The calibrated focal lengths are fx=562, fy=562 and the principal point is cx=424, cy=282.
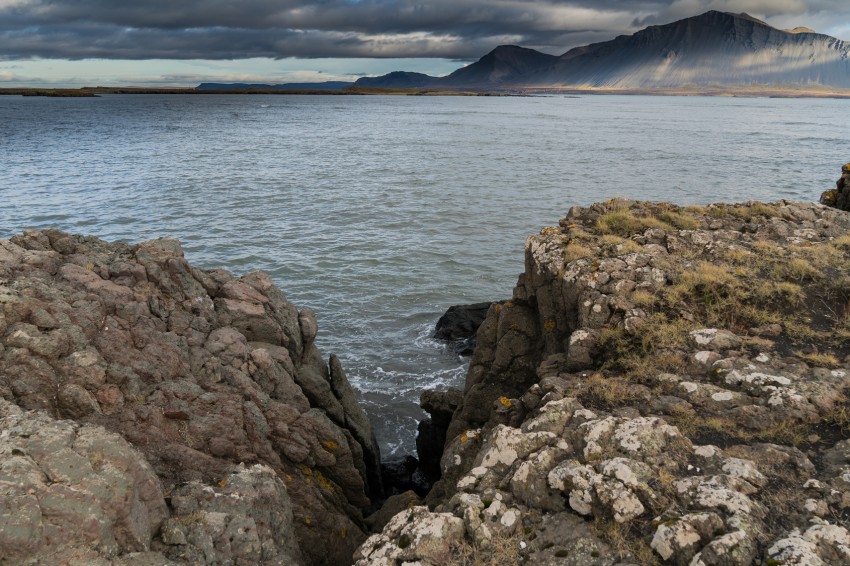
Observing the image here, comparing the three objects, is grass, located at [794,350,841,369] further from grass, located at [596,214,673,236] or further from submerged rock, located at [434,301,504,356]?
submerged rock, located at [434,301,504,356]

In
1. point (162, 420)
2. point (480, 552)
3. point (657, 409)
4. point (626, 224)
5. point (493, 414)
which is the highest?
point (626, 224)

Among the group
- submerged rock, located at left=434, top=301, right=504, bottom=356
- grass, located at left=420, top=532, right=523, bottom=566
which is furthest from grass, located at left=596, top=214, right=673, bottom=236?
grass, located at left=420, top=532, right=523, bottom=566

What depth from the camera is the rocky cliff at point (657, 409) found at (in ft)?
27.7

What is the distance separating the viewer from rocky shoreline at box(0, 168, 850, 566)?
828 cm

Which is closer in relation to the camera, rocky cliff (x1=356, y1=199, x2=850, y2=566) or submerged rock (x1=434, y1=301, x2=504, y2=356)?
rocky cliff (x1=356, y1=199, x2=850, y2=566)

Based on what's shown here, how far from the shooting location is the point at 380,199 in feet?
198

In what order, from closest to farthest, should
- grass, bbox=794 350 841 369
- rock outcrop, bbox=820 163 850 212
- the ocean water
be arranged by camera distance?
grass, bbox=794 350 841 369, rock outcrop, bbox=820 163 850 212, the ocean water

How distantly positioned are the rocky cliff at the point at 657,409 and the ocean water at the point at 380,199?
10346mm

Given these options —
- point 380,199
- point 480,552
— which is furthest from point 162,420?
point 380,199

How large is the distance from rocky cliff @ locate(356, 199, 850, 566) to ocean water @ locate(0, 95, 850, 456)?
407 inches

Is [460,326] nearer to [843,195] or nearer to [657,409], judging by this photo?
[843,195]

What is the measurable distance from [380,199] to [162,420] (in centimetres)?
4992

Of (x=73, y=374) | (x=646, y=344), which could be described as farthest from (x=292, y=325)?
(x=646, y=344)

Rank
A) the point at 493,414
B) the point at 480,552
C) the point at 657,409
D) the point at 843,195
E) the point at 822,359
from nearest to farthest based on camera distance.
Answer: the point at 480,552 → the point at 657,409 → the point at 822,359 → the point at 493,414 → the point at 843,195
